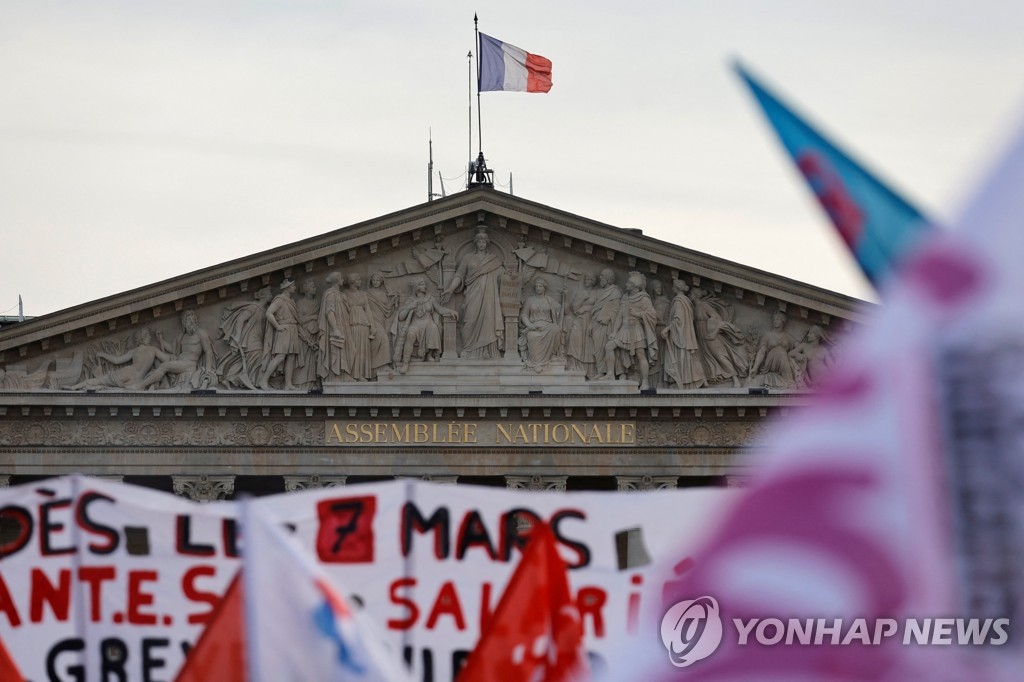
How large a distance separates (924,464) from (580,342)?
36.9 metres

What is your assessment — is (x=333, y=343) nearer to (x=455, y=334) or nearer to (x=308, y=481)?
(x=455, y=334)

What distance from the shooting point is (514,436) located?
43.0 m

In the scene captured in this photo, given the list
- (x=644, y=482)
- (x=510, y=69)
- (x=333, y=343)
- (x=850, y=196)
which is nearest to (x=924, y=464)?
(x=850, y=196)

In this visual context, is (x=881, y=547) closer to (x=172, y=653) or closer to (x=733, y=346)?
(x=172, y=653)

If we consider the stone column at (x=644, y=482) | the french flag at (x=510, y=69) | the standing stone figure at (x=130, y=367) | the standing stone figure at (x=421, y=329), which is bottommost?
the stone column at (x=644, y=482)

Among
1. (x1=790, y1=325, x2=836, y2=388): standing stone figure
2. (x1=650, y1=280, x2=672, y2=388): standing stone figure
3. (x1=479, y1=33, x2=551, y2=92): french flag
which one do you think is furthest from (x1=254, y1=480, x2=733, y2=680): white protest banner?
(x1=479, y1=33, x2=551, y2=92): french flag

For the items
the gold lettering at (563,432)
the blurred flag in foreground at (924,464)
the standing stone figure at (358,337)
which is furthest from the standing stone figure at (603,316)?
the blurred flag in foreground at (924,464)

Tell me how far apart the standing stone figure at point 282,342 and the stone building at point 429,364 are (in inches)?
1.5

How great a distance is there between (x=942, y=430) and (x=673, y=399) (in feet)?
120

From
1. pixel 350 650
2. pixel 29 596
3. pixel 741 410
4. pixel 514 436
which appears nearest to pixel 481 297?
pixel 514 436

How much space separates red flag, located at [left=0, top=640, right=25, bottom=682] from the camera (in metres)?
13.2

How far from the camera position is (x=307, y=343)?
43.2m

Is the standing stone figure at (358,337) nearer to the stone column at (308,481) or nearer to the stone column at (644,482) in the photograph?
the stone column at (308,481)

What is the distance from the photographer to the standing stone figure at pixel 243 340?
1693 inches
